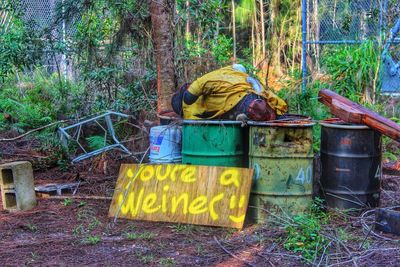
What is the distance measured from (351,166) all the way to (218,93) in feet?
5.16

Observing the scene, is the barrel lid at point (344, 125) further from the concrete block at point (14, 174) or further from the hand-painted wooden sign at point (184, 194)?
the concrete block at point (14, 174)

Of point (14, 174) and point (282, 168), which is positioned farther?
point (14, 174)

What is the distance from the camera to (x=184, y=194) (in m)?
5.79

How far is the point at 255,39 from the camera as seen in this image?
1599cm

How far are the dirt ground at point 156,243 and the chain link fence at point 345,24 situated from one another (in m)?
4.27

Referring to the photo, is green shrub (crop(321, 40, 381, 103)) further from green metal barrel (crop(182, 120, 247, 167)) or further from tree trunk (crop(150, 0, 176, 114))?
green metal barrel (crop(182, 120, 247, 167))

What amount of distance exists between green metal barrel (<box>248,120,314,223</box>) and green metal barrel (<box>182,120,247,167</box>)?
1.01 ft

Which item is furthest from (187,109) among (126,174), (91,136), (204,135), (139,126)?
(91,136)

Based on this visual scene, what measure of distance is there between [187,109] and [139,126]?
2.62 metres

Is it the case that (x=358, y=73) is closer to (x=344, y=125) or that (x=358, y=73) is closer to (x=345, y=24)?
(x=345, y=24)

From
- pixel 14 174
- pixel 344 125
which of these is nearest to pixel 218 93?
pixel 344 125

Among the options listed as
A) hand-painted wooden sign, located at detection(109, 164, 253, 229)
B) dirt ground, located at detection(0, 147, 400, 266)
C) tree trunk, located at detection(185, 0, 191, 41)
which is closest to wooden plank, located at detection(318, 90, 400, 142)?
dirt ground, located at detection(0, 147, 400, 266)

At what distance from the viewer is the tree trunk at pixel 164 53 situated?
7.70 metres

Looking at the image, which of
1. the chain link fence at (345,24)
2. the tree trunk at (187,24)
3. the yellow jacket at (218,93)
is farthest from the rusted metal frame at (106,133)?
the chain link fence at (345,24)
